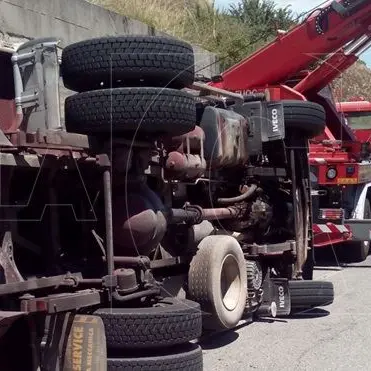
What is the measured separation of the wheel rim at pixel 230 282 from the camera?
22.6ft

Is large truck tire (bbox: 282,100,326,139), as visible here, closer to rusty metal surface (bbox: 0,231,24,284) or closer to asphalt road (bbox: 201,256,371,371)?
asphalt road (bbox: 201,256,371,371)

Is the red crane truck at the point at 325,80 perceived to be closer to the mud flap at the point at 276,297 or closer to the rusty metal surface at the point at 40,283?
the mud flap at the point at 276,297

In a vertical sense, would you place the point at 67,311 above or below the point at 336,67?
below

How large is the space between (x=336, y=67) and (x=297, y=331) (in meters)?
6.21

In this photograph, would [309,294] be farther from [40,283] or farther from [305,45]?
[305,45]

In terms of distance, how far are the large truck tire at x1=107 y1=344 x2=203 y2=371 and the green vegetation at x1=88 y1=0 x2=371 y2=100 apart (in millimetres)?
9561

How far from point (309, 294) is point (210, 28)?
11675 mm

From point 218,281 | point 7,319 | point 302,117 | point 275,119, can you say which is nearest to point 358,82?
point 302,117

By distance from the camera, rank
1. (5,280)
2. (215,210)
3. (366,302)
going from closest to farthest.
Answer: (5,280)
(215,210)
(366,302)

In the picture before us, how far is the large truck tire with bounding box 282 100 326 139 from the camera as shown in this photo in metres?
8.06

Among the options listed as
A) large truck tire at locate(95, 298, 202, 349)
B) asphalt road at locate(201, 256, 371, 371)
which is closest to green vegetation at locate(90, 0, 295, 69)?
asphalt road at locate(201, 256, 371, 371)

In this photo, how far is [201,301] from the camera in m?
6.49

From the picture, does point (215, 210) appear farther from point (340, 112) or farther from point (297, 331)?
point (340, 112)

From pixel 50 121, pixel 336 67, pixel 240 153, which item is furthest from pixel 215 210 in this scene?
pixel 336 67
